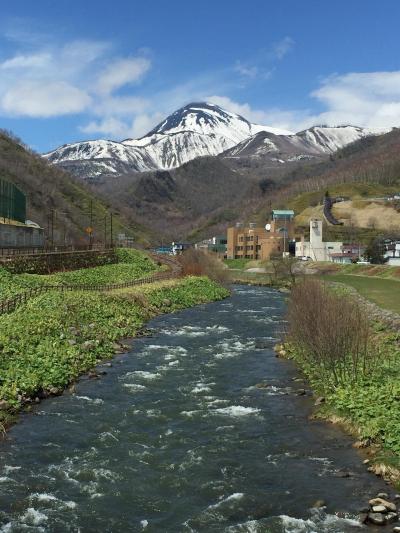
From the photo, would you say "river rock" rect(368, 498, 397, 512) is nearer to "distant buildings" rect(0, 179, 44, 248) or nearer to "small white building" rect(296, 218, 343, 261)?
"distant buildings" rect(0, 179, 44, 248)

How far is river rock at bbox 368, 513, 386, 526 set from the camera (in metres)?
14.6

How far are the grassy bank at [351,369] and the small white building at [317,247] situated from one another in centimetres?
12460

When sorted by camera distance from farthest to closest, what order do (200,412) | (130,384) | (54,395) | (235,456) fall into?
(130,384) < (54,395) < (200,412) < (235,456)

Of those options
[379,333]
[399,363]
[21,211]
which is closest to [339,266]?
[21,211]

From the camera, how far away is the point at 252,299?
74.4 m

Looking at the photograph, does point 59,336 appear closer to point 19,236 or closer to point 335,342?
point 335,342

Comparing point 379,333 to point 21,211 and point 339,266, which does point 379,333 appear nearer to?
point 21,211

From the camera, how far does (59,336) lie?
34688mm

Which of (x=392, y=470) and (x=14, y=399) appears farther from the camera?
(x=14, y=399)

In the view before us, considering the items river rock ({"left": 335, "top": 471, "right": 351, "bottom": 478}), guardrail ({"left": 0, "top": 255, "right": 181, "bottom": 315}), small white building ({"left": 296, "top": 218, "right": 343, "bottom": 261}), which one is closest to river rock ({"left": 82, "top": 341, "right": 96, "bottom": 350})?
guardrail ({"left": 0, "top": 255, "right": 181, "bottom": 315})

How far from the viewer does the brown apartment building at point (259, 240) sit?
16438cm

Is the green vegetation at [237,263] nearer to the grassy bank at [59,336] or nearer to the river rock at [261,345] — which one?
the grassy bank at [59,336]

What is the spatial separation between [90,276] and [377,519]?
62.4m

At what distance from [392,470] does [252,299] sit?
57336 mm
